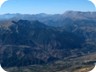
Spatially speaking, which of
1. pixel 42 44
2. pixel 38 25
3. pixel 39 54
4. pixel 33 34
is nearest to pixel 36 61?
pixel 39 54

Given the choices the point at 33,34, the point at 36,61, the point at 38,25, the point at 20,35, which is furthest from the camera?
the point at 38,25

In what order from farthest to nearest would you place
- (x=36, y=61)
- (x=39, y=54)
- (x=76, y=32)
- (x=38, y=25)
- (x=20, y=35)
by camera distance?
(x=76, y=32)
(x=38, y=25)
(x=20, y=35)
(x=39, y=54)
(x=36, y=61)

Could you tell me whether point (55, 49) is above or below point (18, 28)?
below

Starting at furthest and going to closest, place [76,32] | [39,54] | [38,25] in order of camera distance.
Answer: [76,32] → [38,25] → [39,54]

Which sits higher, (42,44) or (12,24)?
(12,24)

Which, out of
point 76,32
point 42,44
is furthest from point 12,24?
point 76,32

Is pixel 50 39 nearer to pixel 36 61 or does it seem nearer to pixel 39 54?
pixel 39 54

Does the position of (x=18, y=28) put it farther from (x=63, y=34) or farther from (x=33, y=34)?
(x=63, y=34)

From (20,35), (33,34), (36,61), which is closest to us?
(36,61)

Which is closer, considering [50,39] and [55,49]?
[55,49]
